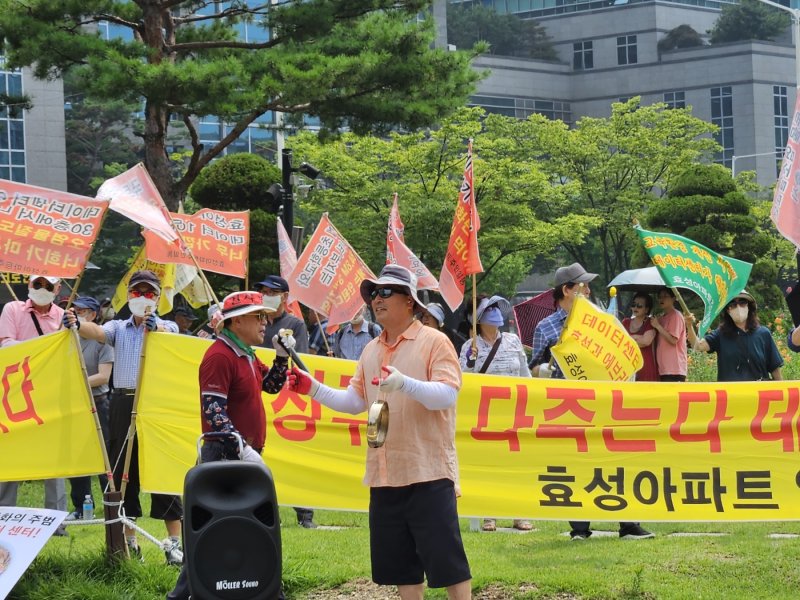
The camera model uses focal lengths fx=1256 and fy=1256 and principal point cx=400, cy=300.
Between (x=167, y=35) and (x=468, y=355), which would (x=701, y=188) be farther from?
(x=468, y=355)

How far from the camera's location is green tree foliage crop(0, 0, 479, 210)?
16203 millimetres

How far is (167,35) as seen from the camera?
1881cm

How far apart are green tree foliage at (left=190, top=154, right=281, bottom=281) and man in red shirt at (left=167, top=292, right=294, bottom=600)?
53.9 feet

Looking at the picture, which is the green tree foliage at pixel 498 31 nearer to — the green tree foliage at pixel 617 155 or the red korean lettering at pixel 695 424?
the green tree foliage at pixel 617 155

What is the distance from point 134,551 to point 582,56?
89.5 metres

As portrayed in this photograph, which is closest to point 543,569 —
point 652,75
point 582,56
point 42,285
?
point 42,285

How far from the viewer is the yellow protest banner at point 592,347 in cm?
909

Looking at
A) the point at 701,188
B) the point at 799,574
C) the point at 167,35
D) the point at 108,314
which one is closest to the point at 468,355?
the point at 799,574

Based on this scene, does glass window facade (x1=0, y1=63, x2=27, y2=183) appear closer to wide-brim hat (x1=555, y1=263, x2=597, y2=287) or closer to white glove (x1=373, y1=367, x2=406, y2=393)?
wide-brim hat (x1=555, y1=263, x2=597, y2=287)

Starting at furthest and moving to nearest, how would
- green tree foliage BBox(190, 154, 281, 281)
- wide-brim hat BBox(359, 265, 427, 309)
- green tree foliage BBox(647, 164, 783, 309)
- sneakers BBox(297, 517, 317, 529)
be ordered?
green tree foliage BBox(647, 164, 783, 309) → green tree foliage BBox(190, 154, 281, 281) → sneakers BBox(297, 517, 317, 529) → wide-brim hat BBox(359, 265, 427, 309)

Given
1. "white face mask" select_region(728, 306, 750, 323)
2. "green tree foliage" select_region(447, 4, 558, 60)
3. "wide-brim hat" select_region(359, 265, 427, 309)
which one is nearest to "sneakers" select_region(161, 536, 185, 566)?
"wide-brim hat" select_region(359, 265, 427, 309)

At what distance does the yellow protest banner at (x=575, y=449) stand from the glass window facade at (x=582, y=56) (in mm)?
86897

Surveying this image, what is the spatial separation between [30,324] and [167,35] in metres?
9.55

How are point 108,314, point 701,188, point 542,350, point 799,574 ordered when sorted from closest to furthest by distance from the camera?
point 799,574 → point 542,350 → point 108,314 → point 701,188
